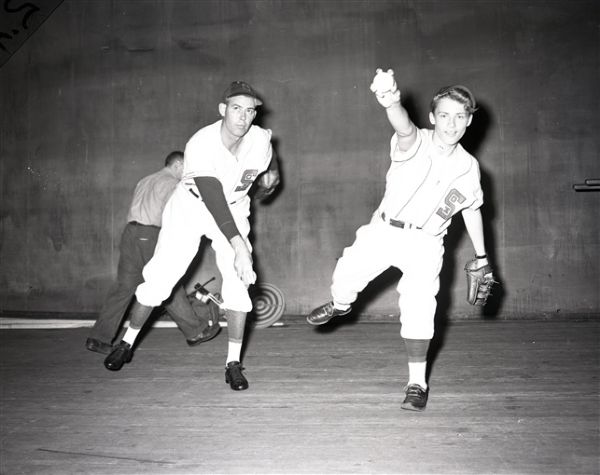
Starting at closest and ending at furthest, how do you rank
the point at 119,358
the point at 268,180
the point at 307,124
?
the point at 119,358
the point at 268,180
the point at 307,124

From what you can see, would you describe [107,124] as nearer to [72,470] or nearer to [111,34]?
[111,34]

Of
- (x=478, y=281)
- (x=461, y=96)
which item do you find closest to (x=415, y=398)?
(x=478, y=281)

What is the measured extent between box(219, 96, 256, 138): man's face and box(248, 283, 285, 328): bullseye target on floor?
277cm

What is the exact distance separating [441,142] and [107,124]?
489 centimetres

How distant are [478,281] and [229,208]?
159 cm

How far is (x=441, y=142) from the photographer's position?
2.84 meters

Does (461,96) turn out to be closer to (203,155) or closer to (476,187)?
(476,187)

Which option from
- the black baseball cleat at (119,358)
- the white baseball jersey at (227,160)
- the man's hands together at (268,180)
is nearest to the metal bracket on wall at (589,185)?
the man's hands together at (268,180)

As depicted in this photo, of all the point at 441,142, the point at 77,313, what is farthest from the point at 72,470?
the point at 77,313

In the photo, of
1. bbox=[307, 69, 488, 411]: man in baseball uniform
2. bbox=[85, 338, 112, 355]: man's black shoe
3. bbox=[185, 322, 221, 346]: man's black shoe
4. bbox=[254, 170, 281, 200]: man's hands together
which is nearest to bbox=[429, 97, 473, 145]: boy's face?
bbox=[307, 69, 488, 411]: man in baseball uniform

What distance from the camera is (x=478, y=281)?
3225 millimetres

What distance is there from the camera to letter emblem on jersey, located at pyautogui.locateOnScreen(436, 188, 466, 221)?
2932 millimetres

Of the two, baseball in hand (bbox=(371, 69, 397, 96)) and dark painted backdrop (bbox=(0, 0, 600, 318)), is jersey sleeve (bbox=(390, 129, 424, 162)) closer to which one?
baseball in hand (bbox=(371, 69, 397, 96))

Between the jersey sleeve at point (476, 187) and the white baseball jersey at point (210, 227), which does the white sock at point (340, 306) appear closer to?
the white baseball jersey at point (210, 227)
